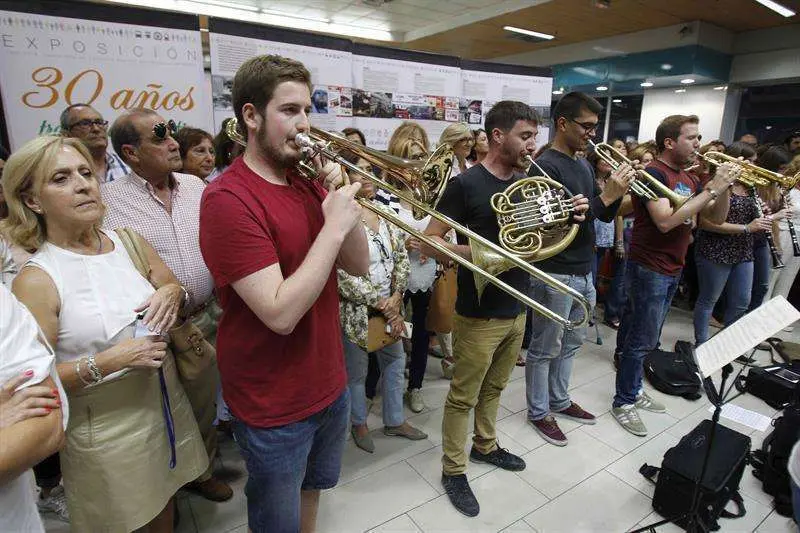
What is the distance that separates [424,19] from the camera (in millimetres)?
9156

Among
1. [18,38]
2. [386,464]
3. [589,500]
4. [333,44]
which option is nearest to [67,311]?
[386,464]

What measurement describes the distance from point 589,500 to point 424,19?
9.30 meters

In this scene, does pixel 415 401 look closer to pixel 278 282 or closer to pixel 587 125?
pixel 587 125

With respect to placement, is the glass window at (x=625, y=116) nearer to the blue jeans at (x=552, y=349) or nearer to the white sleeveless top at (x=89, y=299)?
the blue jeans at (x=552, y=349)

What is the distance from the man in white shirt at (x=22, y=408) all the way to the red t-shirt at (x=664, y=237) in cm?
314

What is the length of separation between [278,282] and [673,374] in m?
3.67

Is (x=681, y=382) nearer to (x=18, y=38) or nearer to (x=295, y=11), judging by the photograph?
(x=18, y=38)

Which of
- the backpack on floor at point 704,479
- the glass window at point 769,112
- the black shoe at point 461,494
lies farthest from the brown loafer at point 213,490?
the glass window at point 769,112

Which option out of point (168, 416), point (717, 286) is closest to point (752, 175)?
point (717, 286)

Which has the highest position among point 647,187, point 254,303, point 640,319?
point 647,187

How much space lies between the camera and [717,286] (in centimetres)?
398

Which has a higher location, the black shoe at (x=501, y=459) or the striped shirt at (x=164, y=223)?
the striped shirt at (x=164, y=223)

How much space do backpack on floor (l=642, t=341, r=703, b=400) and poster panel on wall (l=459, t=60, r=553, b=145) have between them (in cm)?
252

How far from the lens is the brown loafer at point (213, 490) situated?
7.95ft
